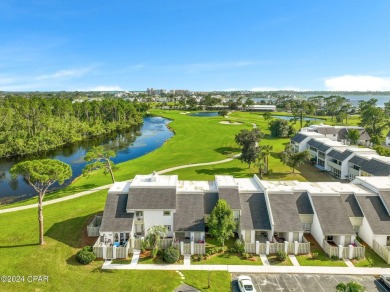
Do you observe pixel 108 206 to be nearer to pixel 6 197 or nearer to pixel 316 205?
pixel 316 205

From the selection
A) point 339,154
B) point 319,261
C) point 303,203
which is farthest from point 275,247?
point 339,154

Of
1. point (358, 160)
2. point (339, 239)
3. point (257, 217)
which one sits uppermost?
point (358, 160)

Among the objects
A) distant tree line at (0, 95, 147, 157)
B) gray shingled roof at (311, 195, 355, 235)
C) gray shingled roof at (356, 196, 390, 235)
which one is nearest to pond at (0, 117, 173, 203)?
distant tree line at (0, 95, 147, 157)

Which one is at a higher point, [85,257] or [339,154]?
[339,154]

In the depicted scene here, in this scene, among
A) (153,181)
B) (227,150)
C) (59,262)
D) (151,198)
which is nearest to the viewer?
(59,262)

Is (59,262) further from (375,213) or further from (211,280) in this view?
(375,213)

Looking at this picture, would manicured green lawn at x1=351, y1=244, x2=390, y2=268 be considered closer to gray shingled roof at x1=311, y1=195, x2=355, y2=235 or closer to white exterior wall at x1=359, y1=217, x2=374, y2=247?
white exterior wall at x1=359, y1=217, x2=374, y2=247

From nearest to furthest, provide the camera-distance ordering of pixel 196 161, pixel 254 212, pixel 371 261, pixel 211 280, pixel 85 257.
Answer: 1. pixel 211 280
2. pixel 85 257
3. pixel 371 261
4. pixel 254 212
5. pixel 196 161
